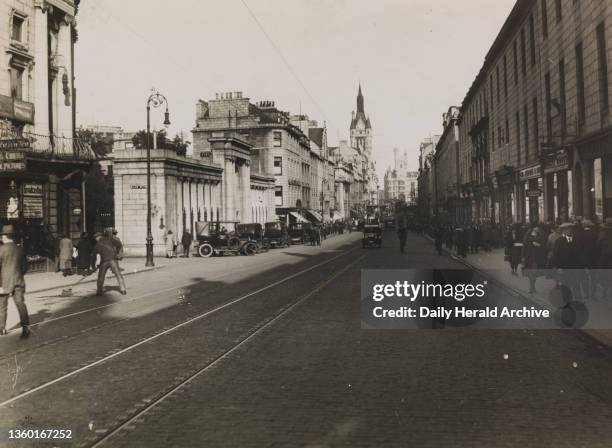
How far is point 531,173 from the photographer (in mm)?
30969

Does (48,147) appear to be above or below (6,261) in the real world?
above

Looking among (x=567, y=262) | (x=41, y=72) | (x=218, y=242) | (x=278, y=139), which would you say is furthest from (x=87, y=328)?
(x=278, y=139)

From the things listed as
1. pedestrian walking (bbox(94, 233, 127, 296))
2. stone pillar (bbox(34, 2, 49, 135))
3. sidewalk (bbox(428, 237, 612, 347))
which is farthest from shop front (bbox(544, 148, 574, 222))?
stone pillar (bbox(34, 2, 49, 135))

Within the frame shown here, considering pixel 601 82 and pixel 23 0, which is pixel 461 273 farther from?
pixel 23 0

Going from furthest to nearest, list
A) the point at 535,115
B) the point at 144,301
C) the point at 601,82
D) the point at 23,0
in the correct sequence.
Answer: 1. the point at 535,115
2. the point at 23,0
3. the point at 601,82
4. the point at 144,301

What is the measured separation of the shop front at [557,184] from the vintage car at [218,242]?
704 inches

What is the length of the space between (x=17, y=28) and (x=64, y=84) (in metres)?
3.23

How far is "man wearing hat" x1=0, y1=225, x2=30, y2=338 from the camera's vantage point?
10.3 metres

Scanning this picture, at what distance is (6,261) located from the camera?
10352 mm

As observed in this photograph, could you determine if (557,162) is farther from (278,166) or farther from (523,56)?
(278,166)

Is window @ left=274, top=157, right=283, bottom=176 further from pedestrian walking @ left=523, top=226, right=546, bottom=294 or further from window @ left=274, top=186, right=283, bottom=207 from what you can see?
pedestrian walking @ left=523, top=226, right=546, bottom=294

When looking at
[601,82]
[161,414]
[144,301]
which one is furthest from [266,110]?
[161,414]

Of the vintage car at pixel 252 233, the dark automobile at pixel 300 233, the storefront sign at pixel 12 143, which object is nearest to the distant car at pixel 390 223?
the dark automobile at pixel 300 233

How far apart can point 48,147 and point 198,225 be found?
46.4 ft
